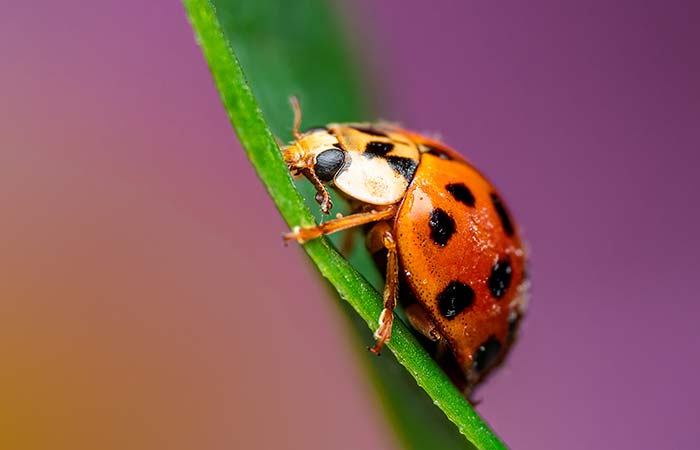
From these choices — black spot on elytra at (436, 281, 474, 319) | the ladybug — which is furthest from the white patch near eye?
black spot on elytra at (436, 281, 474, 319)

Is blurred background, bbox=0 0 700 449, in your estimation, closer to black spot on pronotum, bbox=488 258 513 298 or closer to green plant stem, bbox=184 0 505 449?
black spot on pronotum, bbox=488 258 513 298

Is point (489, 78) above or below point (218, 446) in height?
above

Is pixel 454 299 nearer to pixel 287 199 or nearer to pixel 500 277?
pixel 500 277

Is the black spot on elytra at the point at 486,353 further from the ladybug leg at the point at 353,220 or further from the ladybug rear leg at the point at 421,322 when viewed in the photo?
the ladybug leg at the point at 353,220

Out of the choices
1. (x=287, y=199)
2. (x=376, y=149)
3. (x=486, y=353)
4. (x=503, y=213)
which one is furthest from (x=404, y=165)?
(x=287, y=199)

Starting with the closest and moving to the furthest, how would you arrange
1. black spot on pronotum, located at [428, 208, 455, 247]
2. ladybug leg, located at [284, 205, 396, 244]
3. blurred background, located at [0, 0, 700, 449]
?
ladybug leg, located at [284, 205, 396, 244] → black spot on pronotum, located at [428, 208, 455, 247] → blurred background, located at [0, 0, 700, 449]

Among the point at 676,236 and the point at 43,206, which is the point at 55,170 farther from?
the point at 676,236

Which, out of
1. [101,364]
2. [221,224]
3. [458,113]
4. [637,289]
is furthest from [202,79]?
[637,289]
